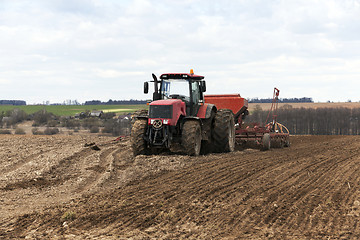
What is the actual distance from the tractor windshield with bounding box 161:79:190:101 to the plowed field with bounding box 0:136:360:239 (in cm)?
248

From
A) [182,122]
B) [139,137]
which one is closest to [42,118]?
[139,137]

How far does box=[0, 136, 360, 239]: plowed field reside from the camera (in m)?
5.97

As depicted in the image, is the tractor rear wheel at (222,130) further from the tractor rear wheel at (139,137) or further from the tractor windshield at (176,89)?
the tractor rear wheel at (139,137)

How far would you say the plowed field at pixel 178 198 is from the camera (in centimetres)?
597

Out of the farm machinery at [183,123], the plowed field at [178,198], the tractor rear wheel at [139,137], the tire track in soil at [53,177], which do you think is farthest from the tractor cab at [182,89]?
the tire track in soil at [53,177]

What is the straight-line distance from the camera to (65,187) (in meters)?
9.28

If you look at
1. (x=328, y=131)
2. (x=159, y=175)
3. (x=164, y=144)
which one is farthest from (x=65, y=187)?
(x=328, y=131)

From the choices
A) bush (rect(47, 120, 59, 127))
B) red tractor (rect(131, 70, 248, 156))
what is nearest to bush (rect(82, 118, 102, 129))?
bush (rect(47, 120, 59, 127))

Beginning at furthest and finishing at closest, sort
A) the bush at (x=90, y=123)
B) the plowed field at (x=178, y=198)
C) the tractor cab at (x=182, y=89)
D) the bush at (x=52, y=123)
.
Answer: the bush at (x=52, y=123) → the bush at (x=90, y=123) → the tractor cab at (x=182, y=89) → the plowed field at (x=178, y=198)

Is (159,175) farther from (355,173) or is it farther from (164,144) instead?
(355,173)

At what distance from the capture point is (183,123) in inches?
518

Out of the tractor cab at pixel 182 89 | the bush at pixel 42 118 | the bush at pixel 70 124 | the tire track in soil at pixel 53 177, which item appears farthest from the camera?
the bush at pixel 42 118

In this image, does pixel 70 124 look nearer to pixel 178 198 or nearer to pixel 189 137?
pixel 189 137

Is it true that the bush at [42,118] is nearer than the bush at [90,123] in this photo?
No
